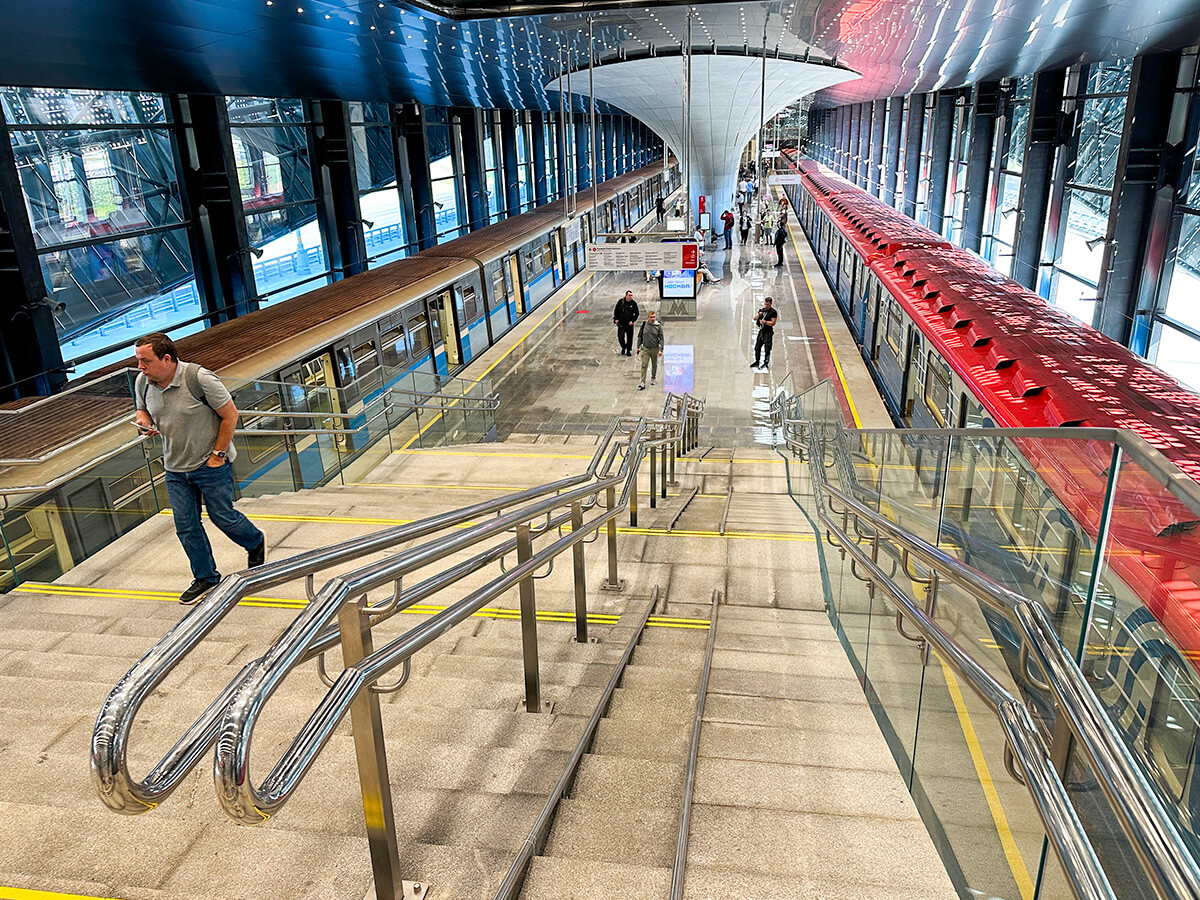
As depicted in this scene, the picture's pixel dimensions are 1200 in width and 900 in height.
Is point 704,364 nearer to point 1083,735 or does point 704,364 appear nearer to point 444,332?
point 444,332

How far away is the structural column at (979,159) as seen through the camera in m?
19.0

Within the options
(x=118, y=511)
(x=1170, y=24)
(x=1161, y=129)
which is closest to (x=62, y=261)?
(x=118, y=511)

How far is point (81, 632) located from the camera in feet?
12.6

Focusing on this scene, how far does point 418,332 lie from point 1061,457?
12231 millimetres

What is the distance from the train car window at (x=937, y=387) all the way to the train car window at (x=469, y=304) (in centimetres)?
862

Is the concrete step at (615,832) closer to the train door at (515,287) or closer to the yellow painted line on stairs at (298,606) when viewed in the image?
the yellow painted line on stairs at (298,606)

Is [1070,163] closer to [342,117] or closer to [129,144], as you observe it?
[342,117]

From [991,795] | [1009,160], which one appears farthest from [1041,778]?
[1009,160]

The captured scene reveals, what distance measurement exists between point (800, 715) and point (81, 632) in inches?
129

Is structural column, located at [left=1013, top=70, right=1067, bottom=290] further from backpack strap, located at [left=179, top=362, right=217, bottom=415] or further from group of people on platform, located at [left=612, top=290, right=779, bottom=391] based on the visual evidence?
backpack strap, located at [left=179, top=362, right=217, bottom=415]

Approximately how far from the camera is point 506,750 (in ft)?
8.36

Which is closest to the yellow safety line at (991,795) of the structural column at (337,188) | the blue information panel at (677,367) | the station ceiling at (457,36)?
the station ceiling at (457,36)

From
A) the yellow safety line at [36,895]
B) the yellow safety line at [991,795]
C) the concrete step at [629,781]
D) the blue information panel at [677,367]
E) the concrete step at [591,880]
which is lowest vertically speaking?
the blue information panel at [677,367]

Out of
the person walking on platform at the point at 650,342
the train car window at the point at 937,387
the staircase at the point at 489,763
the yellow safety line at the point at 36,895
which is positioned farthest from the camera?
the person walking on platform at the point at 650,342
